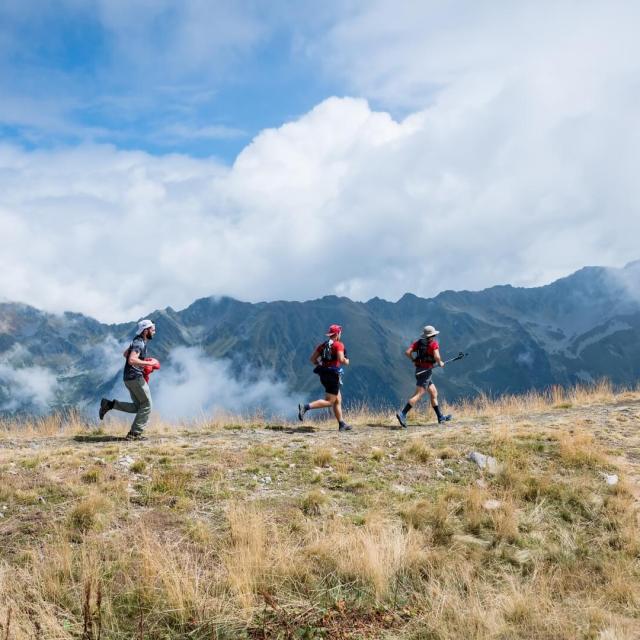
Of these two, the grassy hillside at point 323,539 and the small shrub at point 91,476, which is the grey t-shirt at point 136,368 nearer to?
the grassy hillside at point 323,539

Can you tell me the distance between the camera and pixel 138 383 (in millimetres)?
13180

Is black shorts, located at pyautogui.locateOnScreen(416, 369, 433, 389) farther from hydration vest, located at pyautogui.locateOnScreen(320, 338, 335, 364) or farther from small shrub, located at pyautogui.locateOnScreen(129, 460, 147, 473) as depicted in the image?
small shrub, located at pyautogui.locateOnScreen(129, 460, 147, 473)

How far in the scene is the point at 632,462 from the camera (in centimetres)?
1045

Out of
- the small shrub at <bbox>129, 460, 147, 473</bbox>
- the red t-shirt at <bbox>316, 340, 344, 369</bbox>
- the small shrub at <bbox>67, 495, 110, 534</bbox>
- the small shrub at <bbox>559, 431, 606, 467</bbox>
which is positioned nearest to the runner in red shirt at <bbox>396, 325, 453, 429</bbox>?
the red t-shirt at <bbox>316, 340, 344, 369</bbox>

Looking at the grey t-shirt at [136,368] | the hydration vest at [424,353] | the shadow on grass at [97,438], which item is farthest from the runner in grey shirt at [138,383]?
the hydration vest at [424,353]

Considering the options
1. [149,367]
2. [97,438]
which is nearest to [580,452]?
[149,367]

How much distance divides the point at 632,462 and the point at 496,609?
6351mm

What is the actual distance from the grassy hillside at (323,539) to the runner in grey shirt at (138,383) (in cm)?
123

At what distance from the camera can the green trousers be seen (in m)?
13.2

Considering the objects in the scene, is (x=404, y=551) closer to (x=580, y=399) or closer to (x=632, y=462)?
(x=632, y=462)

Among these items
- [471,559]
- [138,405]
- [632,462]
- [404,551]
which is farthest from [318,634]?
[138,405]

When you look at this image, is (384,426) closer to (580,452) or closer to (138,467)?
(580,452)

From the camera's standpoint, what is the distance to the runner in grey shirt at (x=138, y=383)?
13.2 meters

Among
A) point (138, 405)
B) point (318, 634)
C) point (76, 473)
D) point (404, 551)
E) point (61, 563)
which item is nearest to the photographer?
point (318, 634)
